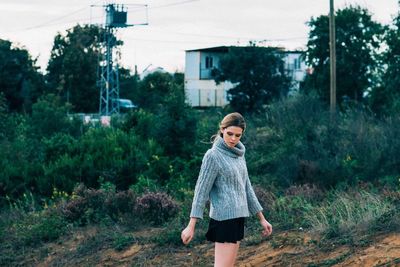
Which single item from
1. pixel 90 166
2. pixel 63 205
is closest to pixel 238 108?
pixel 90 166

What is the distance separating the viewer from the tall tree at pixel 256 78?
54.7 meters

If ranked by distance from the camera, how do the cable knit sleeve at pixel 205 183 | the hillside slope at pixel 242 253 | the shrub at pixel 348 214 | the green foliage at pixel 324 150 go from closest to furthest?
the cable knit sleeve at pixel 205 183 → the hillside slope at pixel 242 253 → the shrub at pixel 348 214 → the green foliage at pixel 324 150

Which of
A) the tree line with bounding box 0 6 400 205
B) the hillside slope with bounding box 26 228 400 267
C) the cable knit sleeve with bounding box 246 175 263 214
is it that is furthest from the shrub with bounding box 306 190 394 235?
the cable knit sleeve with bounding box 246 175 263 214

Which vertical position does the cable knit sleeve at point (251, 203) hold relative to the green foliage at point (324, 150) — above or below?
above

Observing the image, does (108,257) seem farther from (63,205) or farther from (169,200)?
(63,205)

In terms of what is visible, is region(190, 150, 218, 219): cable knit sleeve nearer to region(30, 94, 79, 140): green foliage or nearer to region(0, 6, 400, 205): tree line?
region(0, 6, 400, 205): tree line

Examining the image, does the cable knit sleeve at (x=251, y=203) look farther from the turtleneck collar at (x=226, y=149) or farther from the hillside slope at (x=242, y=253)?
the hillside slope at (x=242, y=253)

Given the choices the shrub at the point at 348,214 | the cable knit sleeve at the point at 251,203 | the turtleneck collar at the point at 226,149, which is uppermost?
the turtleneck collar at the point at 226,149

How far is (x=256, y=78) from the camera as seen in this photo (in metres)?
55.1

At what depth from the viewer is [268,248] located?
35.9ft

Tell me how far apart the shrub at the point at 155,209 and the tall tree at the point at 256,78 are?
4057 cm

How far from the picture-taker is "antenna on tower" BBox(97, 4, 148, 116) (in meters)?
61.6

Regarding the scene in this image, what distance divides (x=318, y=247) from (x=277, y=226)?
4.39 feet

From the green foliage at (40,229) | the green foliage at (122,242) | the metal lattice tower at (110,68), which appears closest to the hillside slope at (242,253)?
the green foliage at (122,242)
